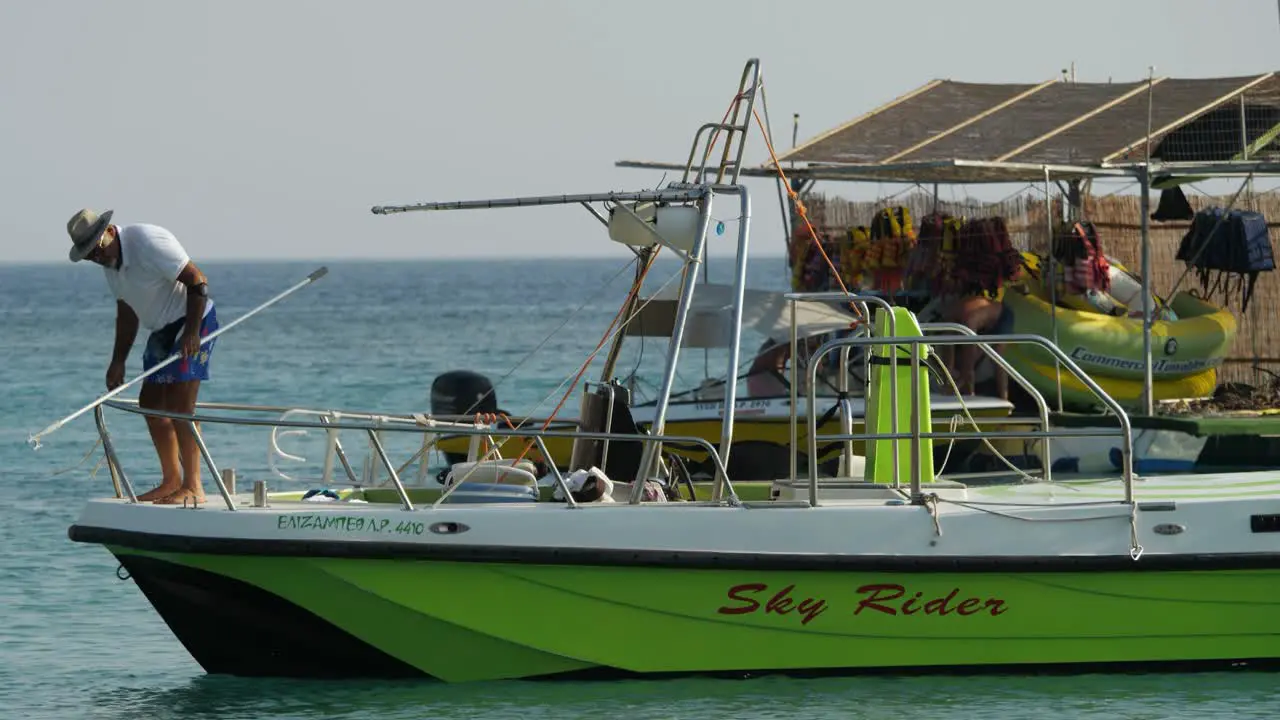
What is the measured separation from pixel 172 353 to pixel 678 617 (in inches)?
Result: 107

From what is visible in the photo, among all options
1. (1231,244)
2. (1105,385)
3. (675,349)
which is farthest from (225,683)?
(1231,244)

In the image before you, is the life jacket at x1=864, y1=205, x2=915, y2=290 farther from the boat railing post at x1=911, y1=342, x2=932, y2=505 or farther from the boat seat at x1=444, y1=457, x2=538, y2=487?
the boat railing post at x1=911, y1=342, x2=932, y2=505

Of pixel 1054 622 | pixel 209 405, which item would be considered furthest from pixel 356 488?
pixel 1054 622

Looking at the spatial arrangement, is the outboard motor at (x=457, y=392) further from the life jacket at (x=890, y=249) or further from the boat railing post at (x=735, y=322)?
the boat railing post at (x=735, y=322)

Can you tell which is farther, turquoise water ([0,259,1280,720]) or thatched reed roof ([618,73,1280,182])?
thatched reed roof ([618,73,1280,182])

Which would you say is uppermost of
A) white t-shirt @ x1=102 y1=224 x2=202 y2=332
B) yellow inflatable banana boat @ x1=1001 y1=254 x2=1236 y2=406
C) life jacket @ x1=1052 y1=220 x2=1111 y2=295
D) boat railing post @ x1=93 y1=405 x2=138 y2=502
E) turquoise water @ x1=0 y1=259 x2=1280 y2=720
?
white t-shirt @ x1=102 y1=224 x2=202 y2=332

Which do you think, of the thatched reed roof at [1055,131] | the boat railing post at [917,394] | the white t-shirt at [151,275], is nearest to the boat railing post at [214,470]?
the white t-shirt at [151,275]

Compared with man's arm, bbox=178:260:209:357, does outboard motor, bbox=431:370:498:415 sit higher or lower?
lower

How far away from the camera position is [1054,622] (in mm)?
9062

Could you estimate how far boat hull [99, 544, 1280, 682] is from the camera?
8766mm

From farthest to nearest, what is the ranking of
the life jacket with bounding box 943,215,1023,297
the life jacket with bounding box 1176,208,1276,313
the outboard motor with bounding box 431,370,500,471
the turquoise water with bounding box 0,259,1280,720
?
1. the outboard motor with bounding box 431,370,500,471
2. the life jacket with bounding box 943,215,1023,297
3. the life jacket with bounding box 1176,208,1276,313
4. the turquoise water with bounding box 0,259,1280,720

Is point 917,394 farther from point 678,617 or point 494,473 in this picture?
point 494,473

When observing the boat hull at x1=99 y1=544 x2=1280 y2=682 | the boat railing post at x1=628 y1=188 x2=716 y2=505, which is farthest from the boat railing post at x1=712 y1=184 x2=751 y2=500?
the boat hull at x1=99 y1=544 x2=1280 y2=682

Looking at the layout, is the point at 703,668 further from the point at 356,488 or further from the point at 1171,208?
the point at 1171,208
